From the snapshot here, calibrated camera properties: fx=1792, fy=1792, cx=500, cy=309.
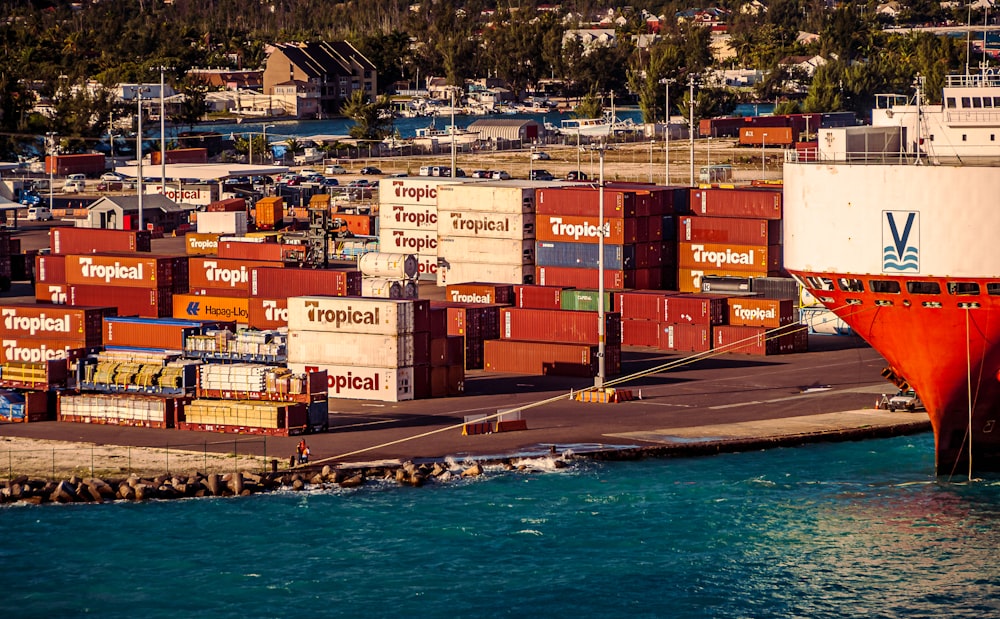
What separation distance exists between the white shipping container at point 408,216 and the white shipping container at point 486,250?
3943mm

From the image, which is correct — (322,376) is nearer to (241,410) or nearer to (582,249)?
(241,410)

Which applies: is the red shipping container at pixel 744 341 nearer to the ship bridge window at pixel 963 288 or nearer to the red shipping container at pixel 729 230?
the red shipping container at pixel 729 230

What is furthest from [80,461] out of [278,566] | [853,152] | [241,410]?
[853,152]

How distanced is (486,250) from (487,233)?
103cm

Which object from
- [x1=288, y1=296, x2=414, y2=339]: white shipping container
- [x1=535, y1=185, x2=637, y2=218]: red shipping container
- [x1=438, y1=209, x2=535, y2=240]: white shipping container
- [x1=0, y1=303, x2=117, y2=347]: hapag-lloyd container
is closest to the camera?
[x1=288, y1=296, x2=414, y2=339]: white shipping container

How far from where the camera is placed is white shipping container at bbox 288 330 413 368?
76.3 m

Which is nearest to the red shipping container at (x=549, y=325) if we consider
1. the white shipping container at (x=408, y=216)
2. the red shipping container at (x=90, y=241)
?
the white shipping container at (x=408, y=216)

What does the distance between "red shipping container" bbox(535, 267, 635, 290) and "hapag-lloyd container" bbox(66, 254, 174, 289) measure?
20614mm

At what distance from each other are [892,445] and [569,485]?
14704 millimetres

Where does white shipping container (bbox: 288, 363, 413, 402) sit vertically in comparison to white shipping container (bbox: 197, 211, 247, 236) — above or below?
below

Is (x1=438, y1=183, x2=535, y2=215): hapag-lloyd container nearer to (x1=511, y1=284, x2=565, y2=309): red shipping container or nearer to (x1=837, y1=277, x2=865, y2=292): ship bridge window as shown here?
(x1=511, y1=284, x2=565, y2=309): red shipping container

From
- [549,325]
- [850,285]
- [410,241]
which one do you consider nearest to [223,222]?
[410,241]

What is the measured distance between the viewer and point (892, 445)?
2832 inches

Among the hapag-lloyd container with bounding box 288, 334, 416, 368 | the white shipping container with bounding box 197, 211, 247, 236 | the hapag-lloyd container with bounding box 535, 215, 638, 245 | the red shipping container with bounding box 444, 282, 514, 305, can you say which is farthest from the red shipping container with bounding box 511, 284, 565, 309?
the white shipping container with bounding box 197, 211, 247, 236
